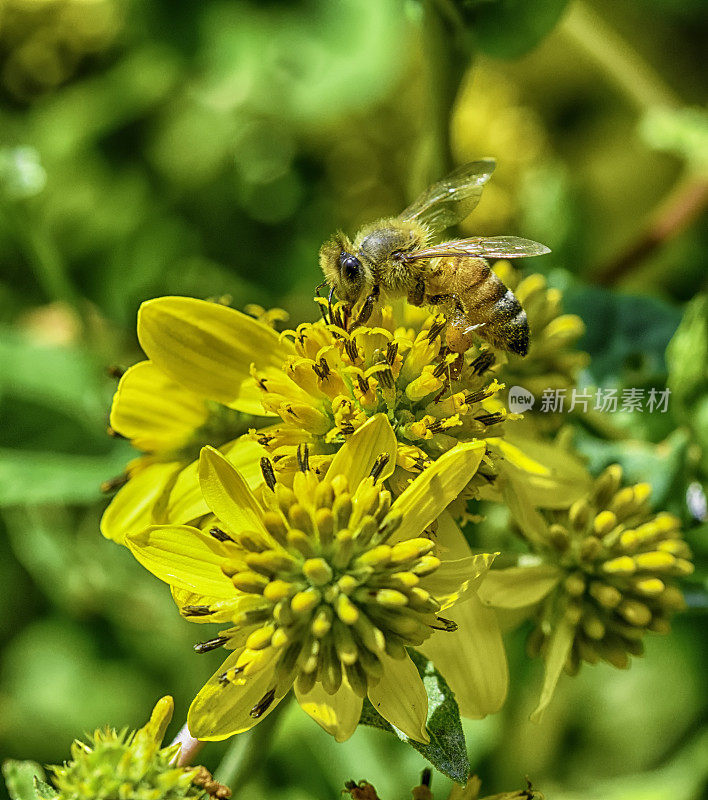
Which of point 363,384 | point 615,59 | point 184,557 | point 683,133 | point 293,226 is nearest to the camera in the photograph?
point 184,557

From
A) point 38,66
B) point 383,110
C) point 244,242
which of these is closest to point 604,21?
point 383,110

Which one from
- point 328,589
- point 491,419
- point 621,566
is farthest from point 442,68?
point 328,589

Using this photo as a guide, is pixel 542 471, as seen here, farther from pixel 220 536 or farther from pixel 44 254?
pixel 44 254

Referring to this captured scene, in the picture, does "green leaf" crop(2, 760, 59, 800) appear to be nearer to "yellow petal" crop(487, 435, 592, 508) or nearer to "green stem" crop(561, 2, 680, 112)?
"yellow petal" crop(487, 435, 592, 508)

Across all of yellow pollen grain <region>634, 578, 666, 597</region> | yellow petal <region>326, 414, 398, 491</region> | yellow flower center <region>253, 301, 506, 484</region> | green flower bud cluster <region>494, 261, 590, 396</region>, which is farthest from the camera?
green flower bud cluster <region>494, 261, 590, 396</region>

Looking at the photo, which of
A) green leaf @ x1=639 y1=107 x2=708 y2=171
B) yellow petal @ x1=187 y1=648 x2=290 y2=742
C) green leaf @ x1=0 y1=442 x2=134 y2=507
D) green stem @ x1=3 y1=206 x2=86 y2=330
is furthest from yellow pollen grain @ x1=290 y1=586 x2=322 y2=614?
green leaf @ x1=639 y1=107 x2=708 y2=171

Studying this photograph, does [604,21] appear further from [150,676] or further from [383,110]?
[150,676]
